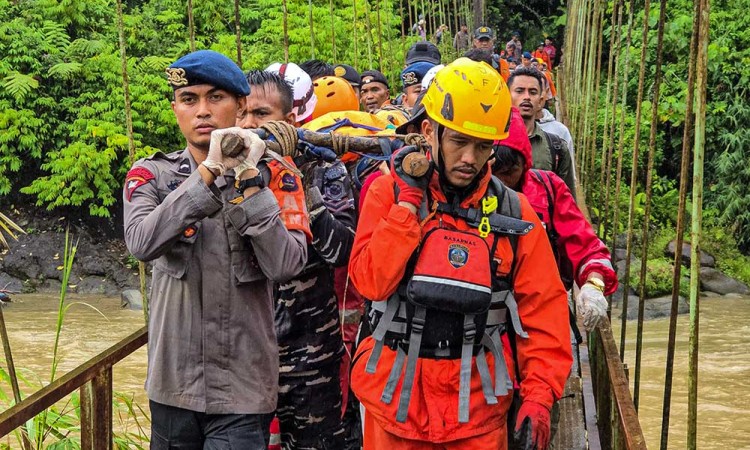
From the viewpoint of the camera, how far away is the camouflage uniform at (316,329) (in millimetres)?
2479

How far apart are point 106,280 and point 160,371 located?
11.8m

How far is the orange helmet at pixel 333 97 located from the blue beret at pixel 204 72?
47.8 inches

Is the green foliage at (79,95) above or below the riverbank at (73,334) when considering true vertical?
above

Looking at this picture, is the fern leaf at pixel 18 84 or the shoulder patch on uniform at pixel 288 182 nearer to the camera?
the shoulder patch on uniform at pixel 288 182

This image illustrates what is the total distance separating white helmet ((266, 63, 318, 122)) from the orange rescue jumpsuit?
35.7 inches

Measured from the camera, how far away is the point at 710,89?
14.4m

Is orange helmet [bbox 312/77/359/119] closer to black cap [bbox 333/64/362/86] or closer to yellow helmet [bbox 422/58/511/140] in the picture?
black cap [bbox 333/64/362/86]

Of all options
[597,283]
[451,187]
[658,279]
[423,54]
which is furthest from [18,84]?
[451,187]

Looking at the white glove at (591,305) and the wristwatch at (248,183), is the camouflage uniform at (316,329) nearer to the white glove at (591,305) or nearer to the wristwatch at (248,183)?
the wristwatch at (248,183)

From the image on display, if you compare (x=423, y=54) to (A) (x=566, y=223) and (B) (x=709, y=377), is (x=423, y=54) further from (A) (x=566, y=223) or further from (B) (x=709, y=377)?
(B) (x=709, y=377)

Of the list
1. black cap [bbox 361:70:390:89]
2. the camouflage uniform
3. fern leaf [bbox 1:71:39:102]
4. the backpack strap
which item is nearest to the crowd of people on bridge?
the camouflage uniform

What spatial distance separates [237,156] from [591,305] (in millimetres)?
1065

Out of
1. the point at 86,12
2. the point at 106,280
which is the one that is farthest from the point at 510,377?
the point at 86,12

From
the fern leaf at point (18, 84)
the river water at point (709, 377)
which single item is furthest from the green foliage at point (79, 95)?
the river water at point (709, 377)
